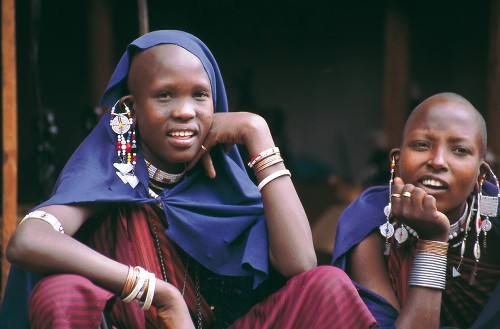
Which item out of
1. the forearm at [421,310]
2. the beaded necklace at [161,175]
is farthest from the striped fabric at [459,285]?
Answer: the beaded necklace at [161,175]

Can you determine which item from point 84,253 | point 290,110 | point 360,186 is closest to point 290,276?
point 84,253

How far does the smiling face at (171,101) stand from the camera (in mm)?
3357

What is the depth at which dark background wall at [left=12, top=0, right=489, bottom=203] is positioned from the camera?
8.73m

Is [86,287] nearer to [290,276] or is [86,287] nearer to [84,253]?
[84,253]

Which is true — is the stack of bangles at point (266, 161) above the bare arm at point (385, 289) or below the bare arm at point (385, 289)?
above

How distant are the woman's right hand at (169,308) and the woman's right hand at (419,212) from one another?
925mm

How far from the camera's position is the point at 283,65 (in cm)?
933

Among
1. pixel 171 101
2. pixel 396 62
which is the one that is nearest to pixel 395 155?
pixel 171 101

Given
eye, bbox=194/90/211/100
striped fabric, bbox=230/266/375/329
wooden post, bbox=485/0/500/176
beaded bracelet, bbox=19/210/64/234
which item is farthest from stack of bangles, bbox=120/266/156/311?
wooden post, bbox=485/0/500/176

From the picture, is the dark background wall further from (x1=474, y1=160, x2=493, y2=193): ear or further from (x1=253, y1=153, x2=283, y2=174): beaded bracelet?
(x1=253, y1=153, x2=283, y2=174): beaded bracelet

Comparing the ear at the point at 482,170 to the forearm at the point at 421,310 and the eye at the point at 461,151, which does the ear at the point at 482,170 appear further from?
the forearm at the point at 421,310

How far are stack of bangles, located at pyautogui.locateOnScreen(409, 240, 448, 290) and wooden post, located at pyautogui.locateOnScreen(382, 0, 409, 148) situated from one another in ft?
14.8

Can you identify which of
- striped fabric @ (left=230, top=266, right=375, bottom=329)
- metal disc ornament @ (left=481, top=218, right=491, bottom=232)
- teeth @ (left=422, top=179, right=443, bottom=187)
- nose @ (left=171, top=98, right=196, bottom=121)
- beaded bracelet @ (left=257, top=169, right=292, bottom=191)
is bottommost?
striped fabric @ (left=230, top=266, right=375, bottom=329)

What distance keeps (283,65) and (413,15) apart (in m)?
1.52
